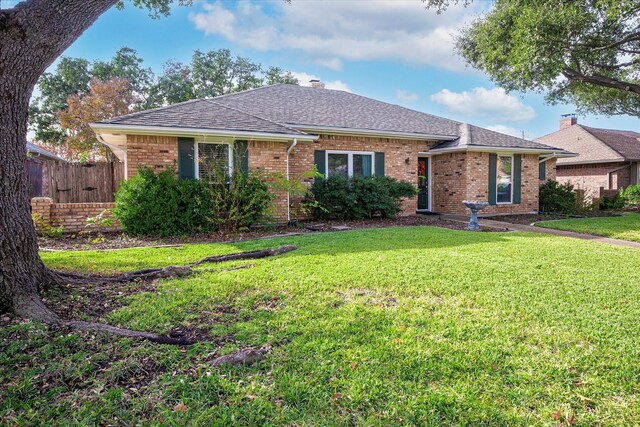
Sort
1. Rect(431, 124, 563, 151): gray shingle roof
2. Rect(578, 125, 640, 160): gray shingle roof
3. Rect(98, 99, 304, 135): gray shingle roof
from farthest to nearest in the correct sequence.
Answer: Rect(578, 125, 640, 160): gray shingle roof, Rect(431, 124, 563, 151): gray shingle roof, Rect(98, 99, 304, 135): gray shingle roof

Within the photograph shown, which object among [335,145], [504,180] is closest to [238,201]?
[335,145]

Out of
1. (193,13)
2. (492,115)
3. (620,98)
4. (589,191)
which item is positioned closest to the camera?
(193,13)

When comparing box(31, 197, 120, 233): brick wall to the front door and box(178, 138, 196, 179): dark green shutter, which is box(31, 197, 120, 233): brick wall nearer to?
box(178, 138, 196, 179): dark green shutter

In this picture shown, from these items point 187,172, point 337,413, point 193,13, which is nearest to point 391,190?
point 187,172

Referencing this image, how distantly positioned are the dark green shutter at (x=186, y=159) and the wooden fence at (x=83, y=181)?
12.3 ft

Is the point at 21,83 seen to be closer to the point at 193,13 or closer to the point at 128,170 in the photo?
the point at 128,170

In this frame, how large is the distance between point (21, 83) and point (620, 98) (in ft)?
74.3

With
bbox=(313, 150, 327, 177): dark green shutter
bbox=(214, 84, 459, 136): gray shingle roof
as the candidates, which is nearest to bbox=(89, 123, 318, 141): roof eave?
bbox=(313, 150, 327, 177): dark green shutter

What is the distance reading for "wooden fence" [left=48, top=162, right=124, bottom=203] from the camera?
12.3 meters

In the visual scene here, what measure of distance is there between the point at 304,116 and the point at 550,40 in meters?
7.55

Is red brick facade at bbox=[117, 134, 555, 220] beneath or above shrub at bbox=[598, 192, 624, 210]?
above

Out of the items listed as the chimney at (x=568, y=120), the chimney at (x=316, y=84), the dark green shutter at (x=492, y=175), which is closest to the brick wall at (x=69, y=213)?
the chimney at (x=316, y=84)

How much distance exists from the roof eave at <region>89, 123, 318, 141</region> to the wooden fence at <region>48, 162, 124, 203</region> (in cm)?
370

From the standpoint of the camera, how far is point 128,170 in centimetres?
961
